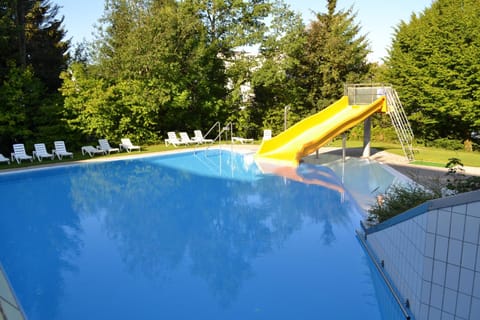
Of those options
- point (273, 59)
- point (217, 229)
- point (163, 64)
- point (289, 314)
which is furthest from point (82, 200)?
point (273, 59)

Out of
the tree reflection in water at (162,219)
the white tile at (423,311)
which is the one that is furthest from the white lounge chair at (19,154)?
the white tile at (423,311)

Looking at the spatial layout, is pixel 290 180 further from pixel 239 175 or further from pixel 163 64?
pixel 163 64

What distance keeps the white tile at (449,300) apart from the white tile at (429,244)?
0.32m

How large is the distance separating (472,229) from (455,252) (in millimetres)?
287

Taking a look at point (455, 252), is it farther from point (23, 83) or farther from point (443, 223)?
point (23, 83)

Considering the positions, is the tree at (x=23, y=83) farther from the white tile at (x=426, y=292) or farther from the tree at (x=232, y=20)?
the white tile at (x=426, y=292)

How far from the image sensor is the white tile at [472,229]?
279cm

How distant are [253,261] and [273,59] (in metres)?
16.5

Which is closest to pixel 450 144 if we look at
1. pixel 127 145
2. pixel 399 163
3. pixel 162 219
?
pixel 399 163

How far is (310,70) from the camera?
22.2 m

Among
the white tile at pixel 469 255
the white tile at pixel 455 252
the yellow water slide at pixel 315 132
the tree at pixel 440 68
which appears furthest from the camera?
the tree at pixel 440 68

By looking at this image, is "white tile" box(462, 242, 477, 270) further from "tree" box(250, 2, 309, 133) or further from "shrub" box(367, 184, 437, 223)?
"tree" box(250, 2, 309, 133)

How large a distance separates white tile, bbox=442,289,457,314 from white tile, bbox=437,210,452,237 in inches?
19.1

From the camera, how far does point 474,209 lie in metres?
2.79
